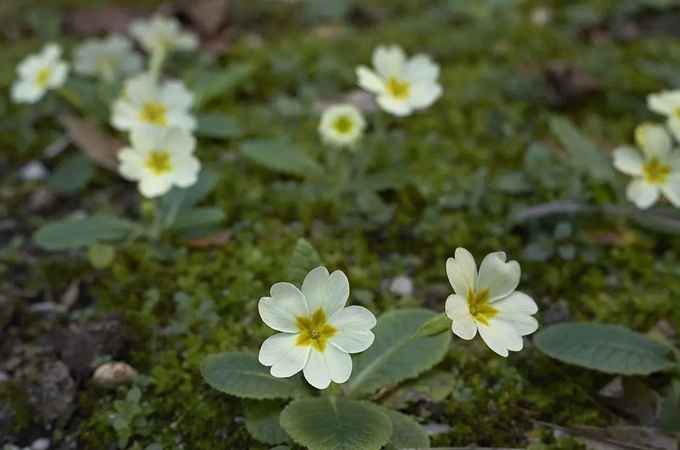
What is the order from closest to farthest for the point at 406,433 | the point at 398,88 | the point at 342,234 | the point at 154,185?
the point at 406,433 < the point at 154,185 < the point at 342,234 < the point at 398,88

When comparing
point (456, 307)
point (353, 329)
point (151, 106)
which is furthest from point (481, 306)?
point (151, 106)

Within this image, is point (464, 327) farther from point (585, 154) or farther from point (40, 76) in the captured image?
point (40, 76)

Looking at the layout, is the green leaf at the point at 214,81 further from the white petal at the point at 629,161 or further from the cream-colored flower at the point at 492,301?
the cream-colored flower at the point at 492,301

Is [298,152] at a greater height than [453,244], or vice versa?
[298,152]

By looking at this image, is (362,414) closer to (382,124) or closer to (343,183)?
(343,183)

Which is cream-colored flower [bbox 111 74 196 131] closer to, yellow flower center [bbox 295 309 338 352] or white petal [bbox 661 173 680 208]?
yellow flower center [bbox 295 309 338 352]

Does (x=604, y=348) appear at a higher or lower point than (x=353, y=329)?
lower

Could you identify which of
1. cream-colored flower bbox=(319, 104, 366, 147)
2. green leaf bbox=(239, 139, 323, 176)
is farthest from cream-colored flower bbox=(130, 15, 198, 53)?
cream-colored flower bbox=(319, 104, 366, 147)

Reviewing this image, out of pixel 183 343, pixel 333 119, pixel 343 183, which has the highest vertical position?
pixel 333 119

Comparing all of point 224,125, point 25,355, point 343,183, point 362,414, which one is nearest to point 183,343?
point 25,355
